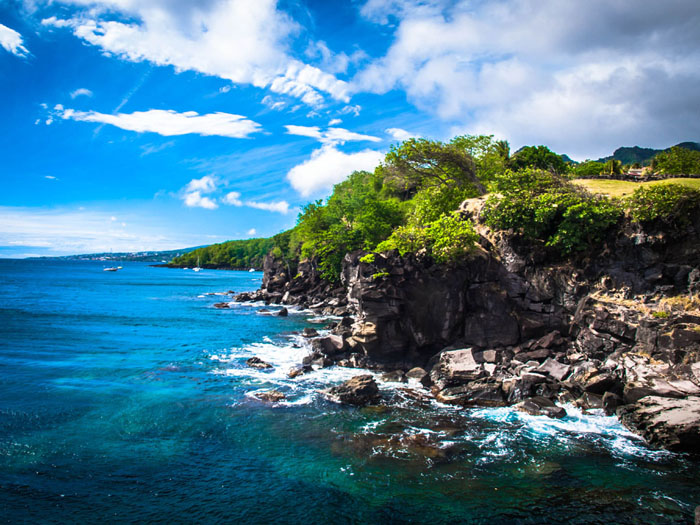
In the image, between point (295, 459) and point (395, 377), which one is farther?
point (395, 377)

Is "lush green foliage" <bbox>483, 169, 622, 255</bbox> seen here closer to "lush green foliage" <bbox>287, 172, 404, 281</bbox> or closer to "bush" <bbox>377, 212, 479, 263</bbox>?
"bush" <bbox>377, 212, 479, 263</bbox>

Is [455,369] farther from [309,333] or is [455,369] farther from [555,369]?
[309,333]

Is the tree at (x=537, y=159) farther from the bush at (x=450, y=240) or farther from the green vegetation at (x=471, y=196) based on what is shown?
the bush at (x=450, y=240)

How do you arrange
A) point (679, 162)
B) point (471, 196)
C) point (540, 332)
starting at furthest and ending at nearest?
point (679, 162), point (471, 196), point (540, 332)

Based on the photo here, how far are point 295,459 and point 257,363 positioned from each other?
13.1 meters

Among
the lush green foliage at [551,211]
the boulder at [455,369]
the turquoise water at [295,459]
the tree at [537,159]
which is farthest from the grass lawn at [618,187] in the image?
the tree at [537,159]

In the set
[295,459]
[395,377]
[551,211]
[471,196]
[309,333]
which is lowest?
[295,459]

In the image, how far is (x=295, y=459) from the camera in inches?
578

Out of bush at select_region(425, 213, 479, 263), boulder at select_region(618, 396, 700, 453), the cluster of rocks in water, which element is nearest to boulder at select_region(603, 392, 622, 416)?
the cluster of rocks in water

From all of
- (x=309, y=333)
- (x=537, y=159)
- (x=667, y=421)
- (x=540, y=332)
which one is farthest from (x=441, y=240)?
(x=537, y=159)

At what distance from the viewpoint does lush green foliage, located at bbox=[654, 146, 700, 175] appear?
44625 mm

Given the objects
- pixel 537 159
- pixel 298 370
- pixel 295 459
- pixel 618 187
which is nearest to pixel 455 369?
pixel 298 370

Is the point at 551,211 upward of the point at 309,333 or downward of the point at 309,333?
upward

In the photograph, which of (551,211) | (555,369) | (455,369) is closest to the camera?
(555,369)
